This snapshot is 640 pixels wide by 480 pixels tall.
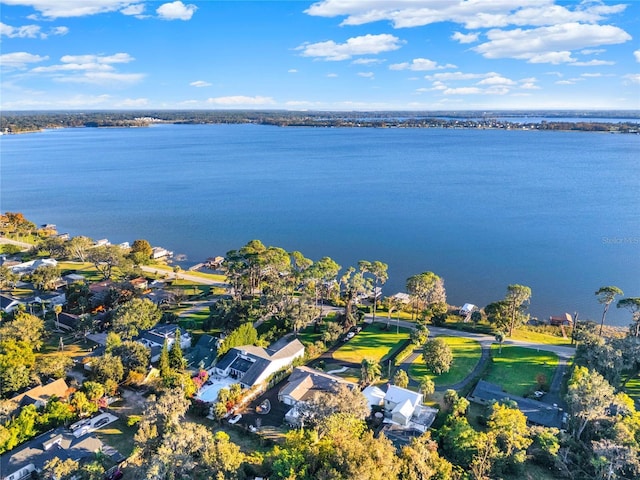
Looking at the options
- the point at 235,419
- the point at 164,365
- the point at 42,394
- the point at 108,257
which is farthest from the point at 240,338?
the point at 108,257

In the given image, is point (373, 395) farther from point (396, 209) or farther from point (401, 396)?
point (396, 209)

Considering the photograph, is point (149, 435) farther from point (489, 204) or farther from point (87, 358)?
point (489, 204)

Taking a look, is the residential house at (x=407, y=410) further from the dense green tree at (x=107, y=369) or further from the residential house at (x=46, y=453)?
the dense green tree at (x=107, y=369)

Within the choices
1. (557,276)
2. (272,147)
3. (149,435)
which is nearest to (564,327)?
(557,276)

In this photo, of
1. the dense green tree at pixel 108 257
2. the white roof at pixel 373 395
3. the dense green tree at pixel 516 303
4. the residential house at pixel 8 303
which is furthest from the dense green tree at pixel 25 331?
the dense green tree at pixel 516 303

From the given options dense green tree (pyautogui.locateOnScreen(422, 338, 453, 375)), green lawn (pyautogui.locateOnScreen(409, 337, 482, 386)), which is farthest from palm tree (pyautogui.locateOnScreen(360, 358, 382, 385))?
dense green tree (pyautogui.locateOnScreen(422, 338, 453, 375))

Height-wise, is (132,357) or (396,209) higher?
(396,209)

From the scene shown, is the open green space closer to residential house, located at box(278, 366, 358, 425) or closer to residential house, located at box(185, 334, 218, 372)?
residential house, located at box(185, 334, 218, 372)
